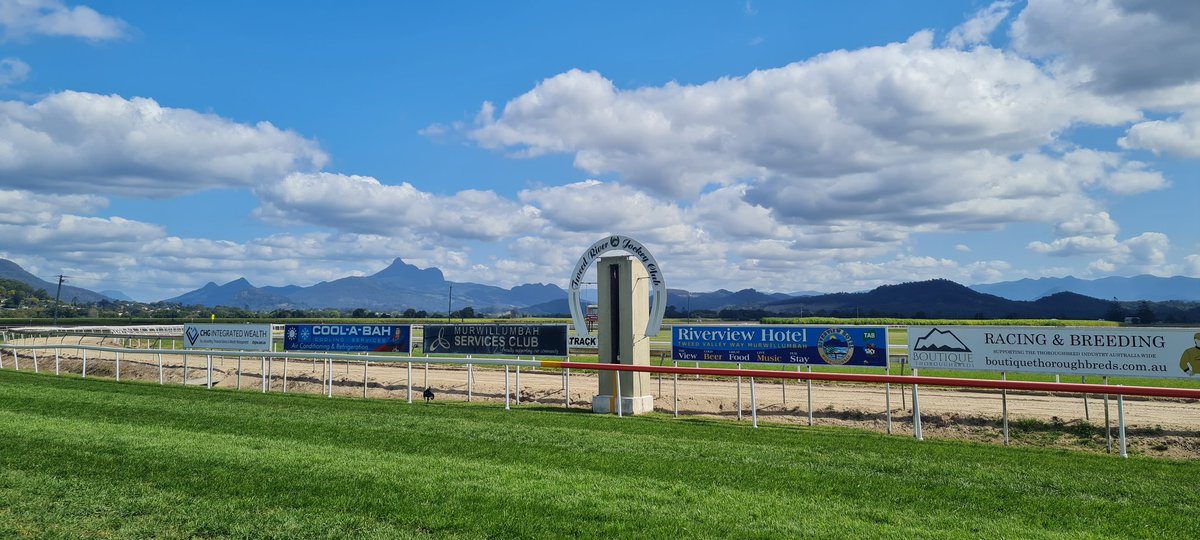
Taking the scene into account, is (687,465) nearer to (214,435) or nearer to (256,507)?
(256,507)

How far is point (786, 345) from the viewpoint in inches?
777

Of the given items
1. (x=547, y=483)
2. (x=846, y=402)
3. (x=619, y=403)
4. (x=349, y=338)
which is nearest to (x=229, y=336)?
(x=349, y=338)

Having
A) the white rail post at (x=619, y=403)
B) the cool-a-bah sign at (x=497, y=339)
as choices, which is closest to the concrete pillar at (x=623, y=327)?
the white rail post at (x=619, y=403)

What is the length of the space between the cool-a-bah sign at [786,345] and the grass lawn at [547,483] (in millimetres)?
8378

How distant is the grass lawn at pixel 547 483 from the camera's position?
18.9 feet

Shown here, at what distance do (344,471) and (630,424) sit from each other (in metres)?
5.07

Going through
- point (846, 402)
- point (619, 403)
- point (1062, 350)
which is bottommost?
point (846, 402)

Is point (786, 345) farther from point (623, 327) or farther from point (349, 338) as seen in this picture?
point (349, 338)

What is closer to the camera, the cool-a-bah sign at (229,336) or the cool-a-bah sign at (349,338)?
the cool-a-bah sign at (349,338)

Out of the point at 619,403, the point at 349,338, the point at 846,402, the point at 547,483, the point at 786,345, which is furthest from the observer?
the point at 349,338

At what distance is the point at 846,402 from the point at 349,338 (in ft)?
46.9

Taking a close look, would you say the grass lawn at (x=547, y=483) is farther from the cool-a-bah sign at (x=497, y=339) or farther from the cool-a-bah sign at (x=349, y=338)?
the cool-a-bah sign at (x=349, y=338)

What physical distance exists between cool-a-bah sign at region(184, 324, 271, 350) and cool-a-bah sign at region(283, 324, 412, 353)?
0.78m

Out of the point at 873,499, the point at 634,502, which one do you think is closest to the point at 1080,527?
the point at 873,499
